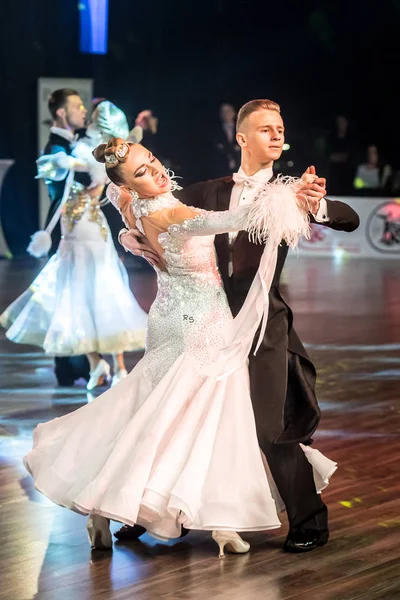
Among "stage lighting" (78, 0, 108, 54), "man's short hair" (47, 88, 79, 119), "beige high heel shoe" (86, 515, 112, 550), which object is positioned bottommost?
"beige high heel shoe" (86, 515, 112, 550)

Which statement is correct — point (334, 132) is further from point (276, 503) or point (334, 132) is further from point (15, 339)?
point (276, 503)

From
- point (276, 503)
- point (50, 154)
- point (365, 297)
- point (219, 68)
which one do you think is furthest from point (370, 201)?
point (276, 503)

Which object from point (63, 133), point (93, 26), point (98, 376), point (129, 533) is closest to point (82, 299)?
point (98, 376)

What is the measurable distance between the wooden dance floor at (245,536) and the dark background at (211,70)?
23.9ft

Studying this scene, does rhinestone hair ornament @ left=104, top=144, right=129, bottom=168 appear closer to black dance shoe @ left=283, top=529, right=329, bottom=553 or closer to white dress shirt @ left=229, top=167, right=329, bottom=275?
white dress shirt @ left=229, top=167, right=329, bottom=275

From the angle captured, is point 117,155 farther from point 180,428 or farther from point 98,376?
point 98,376

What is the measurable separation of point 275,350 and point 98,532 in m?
0.81

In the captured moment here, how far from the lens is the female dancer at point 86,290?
19.4 ft

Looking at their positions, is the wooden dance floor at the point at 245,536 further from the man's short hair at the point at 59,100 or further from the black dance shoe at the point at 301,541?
the man's short hair at the point at 59,100

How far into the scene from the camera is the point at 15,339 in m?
6.15

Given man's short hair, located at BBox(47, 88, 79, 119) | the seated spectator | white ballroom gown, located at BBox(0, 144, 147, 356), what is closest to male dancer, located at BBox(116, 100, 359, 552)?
white ballroom gown, located at BBox(0, 144, 147, 356)

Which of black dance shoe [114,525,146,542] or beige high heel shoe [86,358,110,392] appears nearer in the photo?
black dance shoe [114,525,146,542]

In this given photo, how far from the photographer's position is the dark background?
13461mm

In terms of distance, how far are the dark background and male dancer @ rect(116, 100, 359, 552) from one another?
9.81 m
